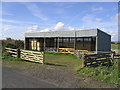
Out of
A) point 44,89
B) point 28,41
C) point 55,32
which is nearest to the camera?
point 44,89

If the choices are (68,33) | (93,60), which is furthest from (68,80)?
(68,33)

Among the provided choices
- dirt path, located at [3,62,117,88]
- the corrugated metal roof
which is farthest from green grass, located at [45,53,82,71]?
the corrugated metal roof

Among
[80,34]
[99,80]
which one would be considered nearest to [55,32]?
[80,34]

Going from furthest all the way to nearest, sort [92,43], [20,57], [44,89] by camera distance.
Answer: [92,43], [20,57], [44,89]

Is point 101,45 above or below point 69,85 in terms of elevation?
above

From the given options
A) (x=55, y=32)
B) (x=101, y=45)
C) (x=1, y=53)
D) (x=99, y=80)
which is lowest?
(x=99, y=80)

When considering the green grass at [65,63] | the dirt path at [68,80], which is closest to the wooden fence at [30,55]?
the green grass at [65,63]

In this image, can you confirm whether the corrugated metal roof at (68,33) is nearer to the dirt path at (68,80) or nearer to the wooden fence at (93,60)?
the wooden fence at (93,60)

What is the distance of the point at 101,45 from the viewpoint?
16.7m

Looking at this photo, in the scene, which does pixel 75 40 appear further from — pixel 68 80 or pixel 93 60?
pixel 68 80

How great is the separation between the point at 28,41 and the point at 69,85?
930 inches

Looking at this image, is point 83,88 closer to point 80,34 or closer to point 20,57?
point 20,57

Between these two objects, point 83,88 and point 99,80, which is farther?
point 99,80

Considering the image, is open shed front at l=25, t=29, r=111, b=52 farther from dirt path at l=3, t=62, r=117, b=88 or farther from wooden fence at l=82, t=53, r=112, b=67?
dirt path at l=3, t=62, r=117, b=88
